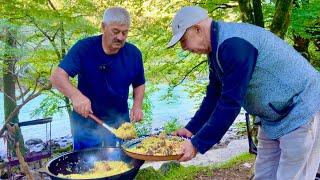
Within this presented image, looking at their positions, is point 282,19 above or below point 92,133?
above

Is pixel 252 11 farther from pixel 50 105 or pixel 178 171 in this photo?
pixel 50 105

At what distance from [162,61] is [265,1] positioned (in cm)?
305

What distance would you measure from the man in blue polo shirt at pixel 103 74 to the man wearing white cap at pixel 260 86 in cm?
102

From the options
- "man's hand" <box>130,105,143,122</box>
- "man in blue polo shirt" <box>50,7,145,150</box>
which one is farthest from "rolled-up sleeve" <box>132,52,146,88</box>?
"man's hand" <box>130,105,143,122</box>

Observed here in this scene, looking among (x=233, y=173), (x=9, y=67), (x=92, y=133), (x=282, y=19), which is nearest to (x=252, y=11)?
(x=282, y=19)

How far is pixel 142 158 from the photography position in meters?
2.29

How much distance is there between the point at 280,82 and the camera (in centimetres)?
208

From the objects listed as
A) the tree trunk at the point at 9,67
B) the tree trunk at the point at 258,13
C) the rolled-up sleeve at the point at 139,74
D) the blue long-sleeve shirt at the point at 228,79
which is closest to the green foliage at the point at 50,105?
the tree trunk at the point at 9,67

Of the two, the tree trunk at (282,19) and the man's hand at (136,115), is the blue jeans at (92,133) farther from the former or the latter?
the tree trunk at (282,19)

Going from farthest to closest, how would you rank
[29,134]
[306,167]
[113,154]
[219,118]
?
[29,134]
[113,154]
[306,167]
[219,118]

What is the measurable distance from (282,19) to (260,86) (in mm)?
3195

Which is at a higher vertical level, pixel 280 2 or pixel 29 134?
pixel 280 2

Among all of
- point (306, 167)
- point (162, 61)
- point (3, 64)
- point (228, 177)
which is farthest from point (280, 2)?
point (3, 64)

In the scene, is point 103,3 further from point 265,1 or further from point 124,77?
point 124,77
